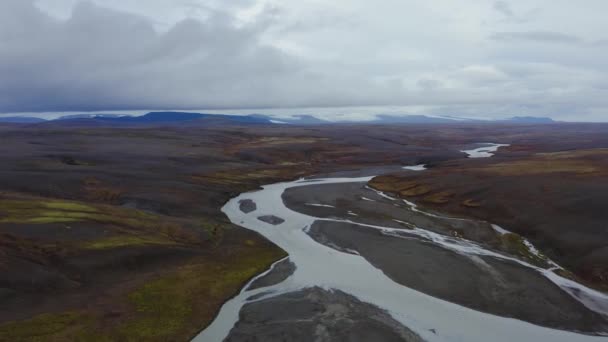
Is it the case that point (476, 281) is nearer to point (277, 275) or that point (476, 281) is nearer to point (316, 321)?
point (316, 321)

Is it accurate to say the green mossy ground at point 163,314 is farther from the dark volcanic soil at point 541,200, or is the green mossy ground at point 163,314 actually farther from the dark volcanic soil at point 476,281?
the dark volcanic soil at point 541,200

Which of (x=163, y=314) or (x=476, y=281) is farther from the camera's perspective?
(x=476, y=281)

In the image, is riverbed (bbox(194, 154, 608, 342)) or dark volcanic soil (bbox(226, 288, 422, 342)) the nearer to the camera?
dark volcanic soil (bbox(226, 288, 422, 342))

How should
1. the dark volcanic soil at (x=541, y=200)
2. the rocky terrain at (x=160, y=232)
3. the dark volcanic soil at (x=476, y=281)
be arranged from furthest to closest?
the dark volcanic soil at (x=541, y=200) → the dark volcanic soil at (x=476, y=281) → the rocky terrain at (x=160, y=232)

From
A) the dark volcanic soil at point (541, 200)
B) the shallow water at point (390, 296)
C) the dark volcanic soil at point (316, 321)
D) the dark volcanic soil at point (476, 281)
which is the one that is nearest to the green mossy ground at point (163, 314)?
the shallow water at point (390, 296)

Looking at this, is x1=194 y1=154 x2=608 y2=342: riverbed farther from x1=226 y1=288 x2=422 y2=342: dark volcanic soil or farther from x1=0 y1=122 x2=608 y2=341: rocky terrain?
x1=0 y1=122 x2=608 y2=341: rocky terrain

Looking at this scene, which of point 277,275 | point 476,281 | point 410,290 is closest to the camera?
point 410,290

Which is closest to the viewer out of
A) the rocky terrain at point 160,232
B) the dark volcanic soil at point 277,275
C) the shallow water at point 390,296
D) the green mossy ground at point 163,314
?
the green mossy ground at point 163,314

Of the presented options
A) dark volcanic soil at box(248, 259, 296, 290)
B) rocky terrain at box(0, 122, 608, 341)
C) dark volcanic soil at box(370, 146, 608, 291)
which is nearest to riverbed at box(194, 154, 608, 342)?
→ dark volcanic soil at box(248, 259, 296, 290)

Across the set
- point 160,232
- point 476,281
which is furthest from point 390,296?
point 160,232
